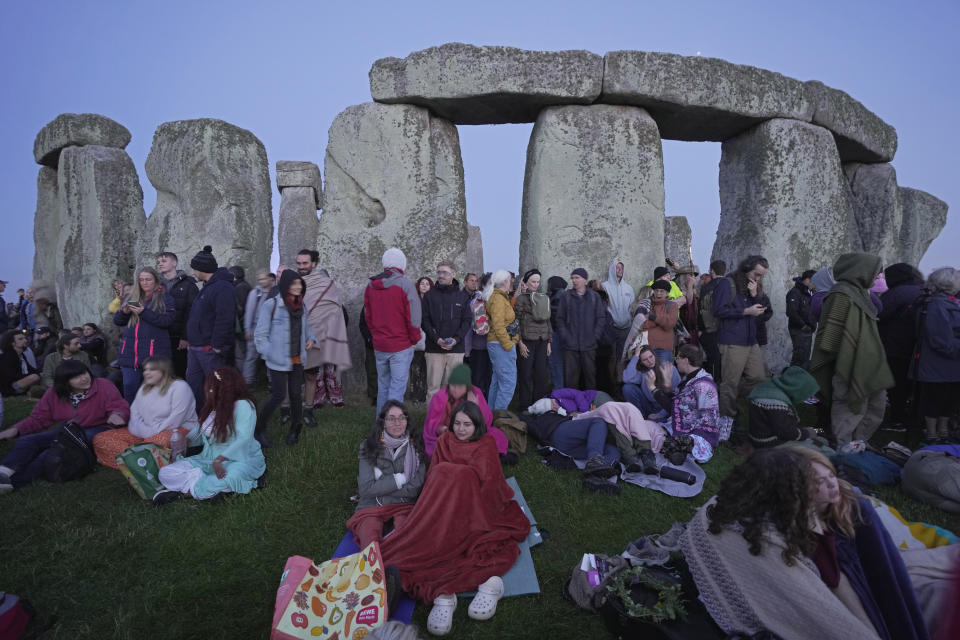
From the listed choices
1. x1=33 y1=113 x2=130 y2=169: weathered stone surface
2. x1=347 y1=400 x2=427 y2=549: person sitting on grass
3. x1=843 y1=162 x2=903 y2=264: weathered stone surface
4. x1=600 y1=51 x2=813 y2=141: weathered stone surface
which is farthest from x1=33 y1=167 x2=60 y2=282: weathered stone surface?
x1=843 y1=162 x2=903 y2=264: weathered stone surface

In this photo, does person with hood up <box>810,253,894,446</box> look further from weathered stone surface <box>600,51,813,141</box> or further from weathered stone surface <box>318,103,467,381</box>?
weathered stone surface <box>318,103,467,381</box>

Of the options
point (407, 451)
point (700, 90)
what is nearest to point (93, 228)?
point (407, 451)

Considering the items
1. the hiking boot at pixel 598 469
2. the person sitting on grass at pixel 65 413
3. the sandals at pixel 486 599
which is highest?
the person sitting on grass at pixel 65 413

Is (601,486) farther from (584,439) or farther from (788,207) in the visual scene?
(788,207)

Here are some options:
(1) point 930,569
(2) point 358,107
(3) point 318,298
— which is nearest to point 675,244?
(2) point 358,107

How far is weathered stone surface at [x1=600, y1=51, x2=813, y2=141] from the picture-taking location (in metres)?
6.46

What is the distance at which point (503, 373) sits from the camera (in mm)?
5734

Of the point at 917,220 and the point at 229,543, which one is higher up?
the point at 917,220

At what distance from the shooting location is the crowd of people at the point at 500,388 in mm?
2754

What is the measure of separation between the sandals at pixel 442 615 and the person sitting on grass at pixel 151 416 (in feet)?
9.33

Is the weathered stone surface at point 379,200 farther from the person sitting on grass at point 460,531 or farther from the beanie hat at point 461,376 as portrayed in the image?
the person sitting on grass at point 460,531

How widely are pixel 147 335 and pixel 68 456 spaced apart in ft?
4.13

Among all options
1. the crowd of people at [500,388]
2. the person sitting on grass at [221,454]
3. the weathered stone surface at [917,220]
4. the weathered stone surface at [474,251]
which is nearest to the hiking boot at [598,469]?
the crowd of people at [500,388]

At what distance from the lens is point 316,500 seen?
12.9 feet
